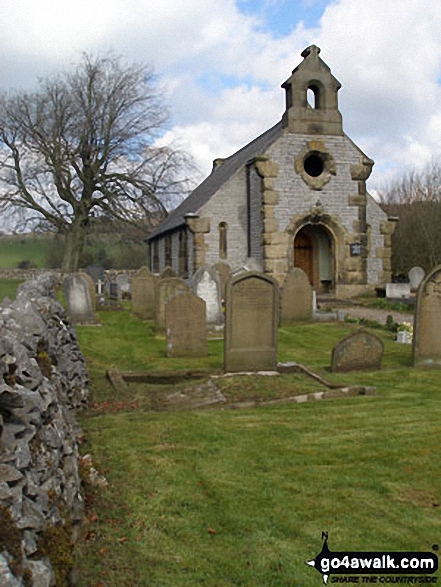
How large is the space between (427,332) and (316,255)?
16.8 m

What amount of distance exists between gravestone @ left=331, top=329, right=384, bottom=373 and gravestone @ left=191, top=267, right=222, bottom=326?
19.1 ft

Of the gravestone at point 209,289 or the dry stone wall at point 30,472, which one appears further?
the gravestone at point 209,289

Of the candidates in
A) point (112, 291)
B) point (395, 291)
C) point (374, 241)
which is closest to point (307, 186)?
point (374, 241)

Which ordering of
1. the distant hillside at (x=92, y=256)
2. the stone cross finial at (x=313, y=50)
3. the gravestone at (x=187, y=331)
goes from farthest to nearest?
the distant hillside at (x=92, y=256) → the stone cross finial at (x=313, y=50) → the gravestone at (x=187, y=331)

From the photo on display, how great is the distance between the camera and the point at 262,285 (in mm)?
9227

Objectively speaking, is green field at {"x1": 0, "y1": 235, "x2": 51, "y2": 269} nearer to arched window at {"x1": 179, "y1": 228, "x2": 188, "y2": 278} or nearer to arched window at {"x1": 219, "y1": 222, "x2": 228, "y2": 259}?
arched window at {"x1": 179, "y1": 228, "x2": 188, "y2": 278}

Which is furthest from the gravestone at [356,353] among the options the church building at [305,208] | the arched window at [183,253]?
the arched window at [183,253]

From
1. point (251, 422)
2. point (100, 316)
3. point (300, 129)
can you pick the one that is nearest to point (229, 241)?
point (300, 129)

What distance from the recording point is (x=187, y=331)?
11375mm

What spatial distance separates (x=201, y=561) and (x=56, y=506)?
95cm

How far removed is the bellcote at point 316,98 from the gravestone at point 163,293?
38.6ft

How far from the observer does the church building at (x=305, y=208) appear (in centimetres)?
2325

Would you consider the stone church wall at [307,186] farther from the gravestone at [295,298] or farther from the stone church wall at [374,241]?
the gravestone at [295,298]

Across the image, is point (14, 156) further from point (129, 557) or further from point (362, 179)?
point (129, 557)
